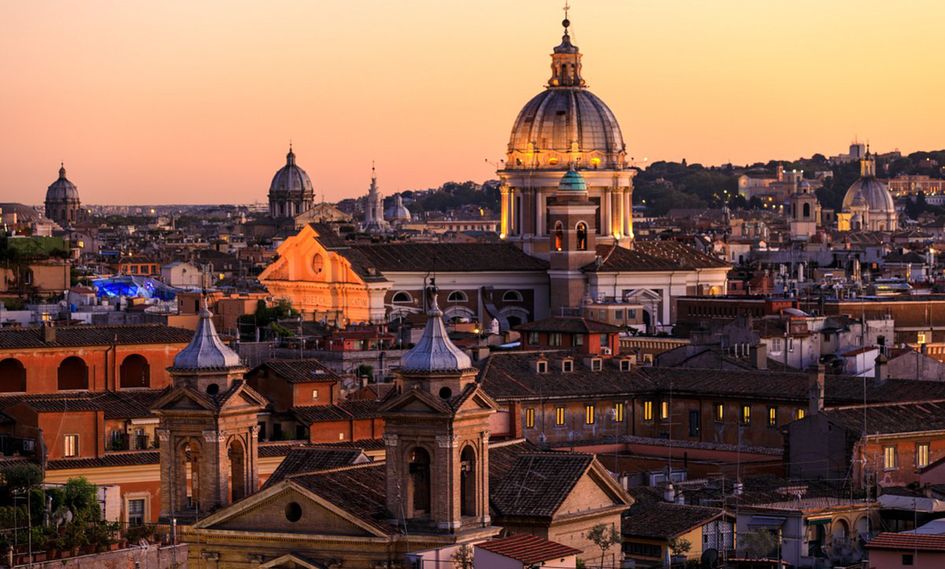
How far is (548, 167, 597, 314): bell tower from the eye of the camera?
81688 mm

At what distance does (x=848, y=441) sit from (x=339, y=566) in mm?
14571

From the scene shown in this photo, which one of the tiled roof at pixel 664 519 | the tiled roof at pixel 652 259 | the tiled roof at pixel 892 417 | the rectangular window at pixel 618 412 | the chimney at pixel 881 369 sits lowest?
the tiled roof at pixel 664 519

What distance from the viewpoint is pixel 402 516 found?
92.4 ft

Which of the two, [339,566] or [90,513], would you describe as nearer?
[339,566]

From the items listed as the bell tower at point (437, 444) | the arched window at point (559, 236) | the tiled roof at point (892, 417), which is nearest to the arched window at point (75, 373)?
the tiled roof at point (892, 417)

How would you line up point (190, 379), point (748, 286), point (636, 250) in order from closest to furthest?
point (190, 379), point (636, 250), point (748, 286)

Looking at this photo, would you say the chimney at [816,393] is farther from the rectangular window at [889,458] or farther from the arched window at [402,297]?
the arched window at [402,297]

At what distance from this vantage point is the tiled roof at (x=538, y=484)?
2991cm

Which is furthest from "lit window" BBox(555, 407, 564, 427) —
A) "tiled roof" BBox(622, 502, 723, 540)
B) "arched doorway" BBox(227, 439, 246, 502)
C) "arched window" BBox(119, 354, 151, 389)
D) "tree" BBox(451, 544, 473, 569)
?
"tree" BBox(451, 544, 473, 569)

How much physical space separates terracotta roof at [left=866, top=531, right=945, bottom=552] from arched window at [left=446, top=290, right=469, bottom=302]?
49.8 meters

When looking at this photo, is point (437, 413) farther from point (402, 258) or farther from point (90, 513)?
point (402, 258)

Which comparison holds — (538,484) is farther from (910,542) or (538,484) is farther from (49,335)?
(49,335)

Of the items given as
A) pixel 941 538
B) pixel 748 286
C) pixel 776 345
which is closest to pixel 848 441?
pixel 941 538

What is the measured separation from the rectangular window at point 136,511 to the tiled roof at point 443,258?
39385 mm
